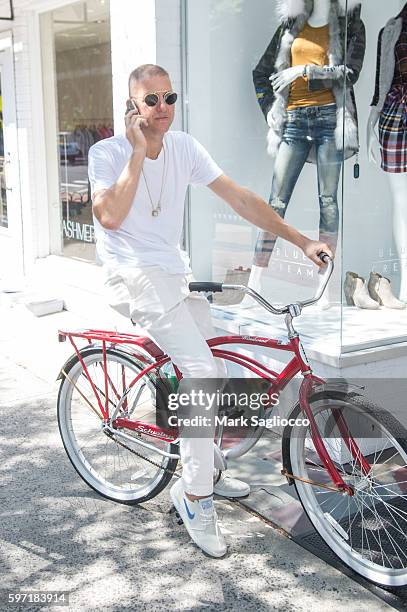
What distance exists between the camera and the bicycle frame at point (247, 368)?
319 centimetres

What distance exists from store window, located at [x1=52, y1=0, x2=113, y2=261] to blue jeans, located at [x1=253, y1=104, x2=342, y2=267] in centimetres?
230

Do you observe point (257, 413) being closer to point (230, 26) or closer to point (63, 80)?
point (230, 26)

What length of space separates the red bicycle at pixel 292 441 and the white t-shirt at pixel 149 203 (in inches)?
8.8

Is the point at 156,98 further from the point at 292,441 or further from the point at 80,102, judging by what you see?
the point at 80,102

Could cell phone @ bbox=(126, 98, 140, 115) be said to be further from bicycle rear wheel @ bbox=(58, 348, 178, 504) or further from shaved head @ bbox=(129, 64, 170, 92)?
bicycle rear wheel @ bbox=(58, 348, 178, 504)

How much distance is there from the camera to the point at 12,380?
5.93 meters

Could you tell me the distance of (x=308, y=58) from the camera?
5.22 m

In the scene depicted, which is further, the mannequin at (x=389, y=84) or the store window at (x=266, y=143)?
the mannequin at (x=389, y=84)

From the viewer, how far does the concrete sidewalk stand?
3150 millimetres

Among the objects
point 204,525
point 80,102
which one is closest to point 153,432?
point 204,525

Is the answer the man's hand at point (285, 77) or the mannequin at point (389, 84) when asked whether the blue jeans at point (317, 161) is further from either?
the mannequin at point (389, 84)

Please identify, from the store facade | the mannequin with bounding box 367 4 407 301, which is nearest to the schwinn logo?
the store facade

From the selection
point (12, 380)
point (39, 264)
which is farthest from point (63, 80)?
point (12, 380)

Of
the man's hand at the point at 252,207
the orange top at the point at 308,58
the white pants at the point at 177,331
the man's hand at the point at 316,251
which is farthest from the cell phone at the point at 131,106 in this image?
the orange top at the point at 308,58
